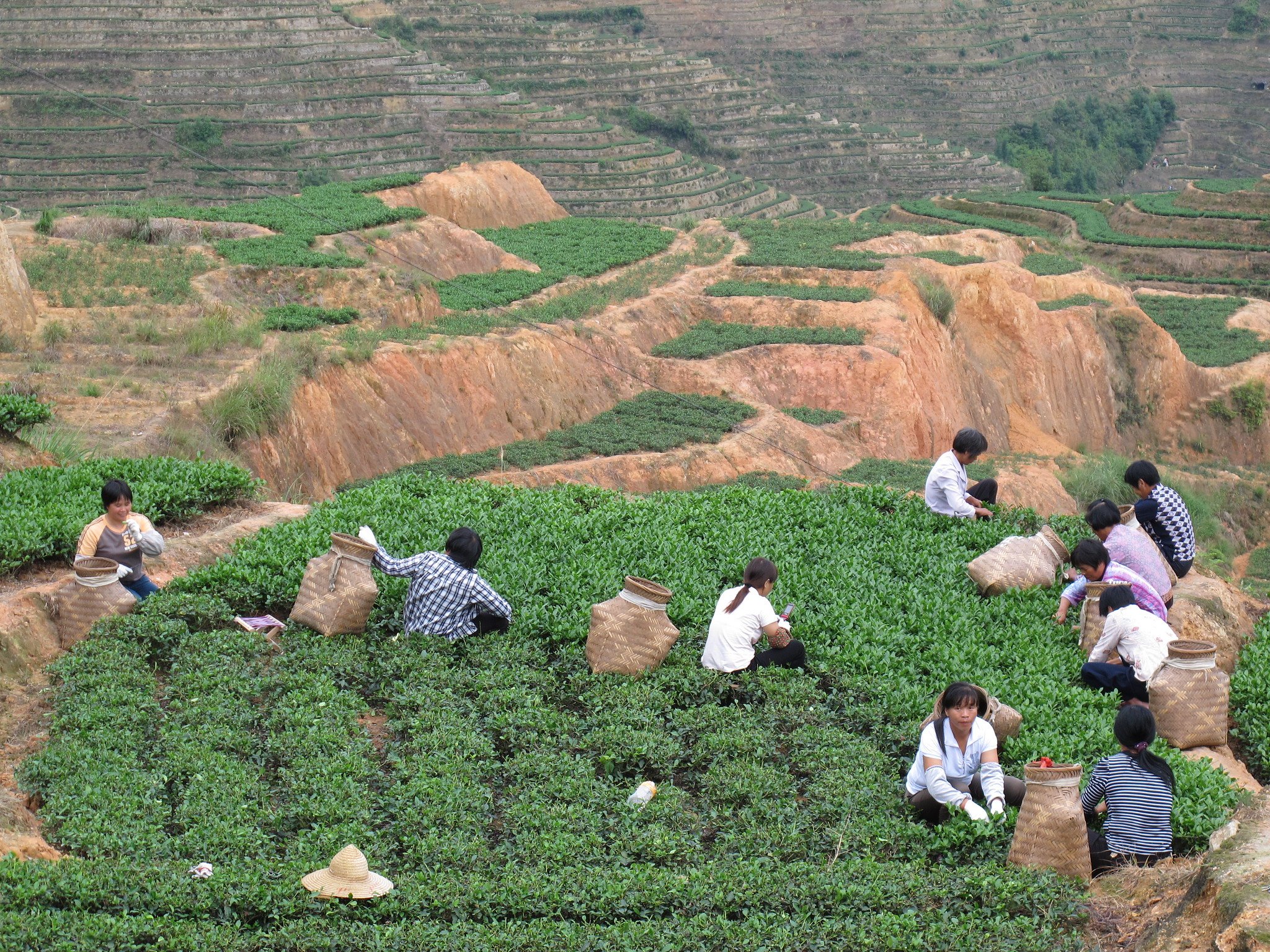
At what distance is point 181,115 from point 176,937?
47.4 meters

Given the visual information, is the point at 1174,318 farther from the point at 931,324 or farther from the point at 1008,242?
the point at 931,324

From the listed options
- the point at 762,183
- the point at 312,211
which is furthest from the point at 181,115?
the point at 762,183

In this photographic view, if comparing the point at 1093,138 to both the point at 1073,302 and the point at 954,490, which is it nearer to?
the point at 1073,302

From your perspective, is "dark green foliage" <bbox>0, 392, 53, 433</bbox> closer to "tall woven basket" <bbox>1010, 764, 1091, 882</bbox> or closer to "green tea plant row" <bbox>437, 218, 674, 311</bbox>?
"tall woven basket" <bbox>1010, 764, 1091, 882</bbox>

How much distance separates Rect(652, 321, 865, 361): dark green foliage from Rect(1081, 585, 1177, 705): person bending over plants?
1889cm

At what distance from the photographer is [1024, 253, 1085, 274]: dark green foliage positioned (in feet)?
133

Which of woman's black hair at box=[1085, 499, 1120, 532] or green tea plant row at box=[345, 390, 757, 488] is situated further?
green tea plant row at box=[345, 390, 757, 488]

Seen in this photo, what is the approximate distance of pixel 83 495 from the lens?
12.0 metres

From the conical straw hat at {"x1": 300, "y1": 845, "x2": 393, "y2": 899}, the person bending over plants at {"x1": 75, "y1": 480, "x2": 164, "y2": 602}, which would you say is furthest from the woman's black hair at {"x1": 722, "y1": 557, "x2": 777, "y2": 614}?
the person bending over plants at {"x1": 75, "y1": 480, "x2": 164, "y2": 602}

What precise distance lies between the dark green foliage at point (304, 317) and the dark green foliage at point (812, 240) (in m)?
12.9

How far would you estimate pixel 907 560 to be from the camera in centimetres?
1251

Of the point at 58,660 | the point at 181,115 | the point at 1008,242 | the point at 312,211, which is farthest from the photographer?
the point at 181,115

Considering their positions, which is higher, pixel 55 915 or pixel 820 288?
pixel 55 915

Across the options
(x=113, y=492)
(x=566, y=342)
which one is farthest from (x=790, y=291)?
(x=113, y=492)
